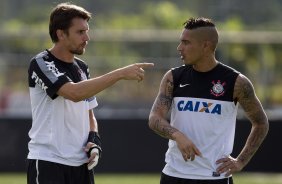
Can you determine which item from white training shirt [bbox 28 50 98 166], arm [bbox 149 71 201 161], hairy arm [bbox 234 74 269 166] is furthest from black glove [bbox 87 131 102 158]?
hairy arm [bbox 234 74 269 166]

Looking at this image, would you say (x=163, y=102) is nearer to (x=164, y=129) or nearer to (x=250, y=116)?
(x=164, y=129)

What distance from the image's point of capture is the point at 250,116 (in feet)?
25.7

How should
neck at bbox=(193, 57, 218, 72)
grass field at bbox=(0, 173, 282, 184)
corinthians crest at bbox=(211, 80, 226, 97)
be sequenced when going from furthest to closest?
grass field at bbox=(0, 173, 282, 184) → neck at bbox=(193, 57, 218, 72) → corinthians crest at bbox=(211, 80, 226, 97)

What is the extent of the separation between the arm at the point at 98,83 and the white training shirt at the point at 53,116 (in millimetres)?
108

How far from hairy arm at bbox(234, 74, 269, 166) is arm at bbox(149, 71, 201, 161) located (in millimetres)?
552

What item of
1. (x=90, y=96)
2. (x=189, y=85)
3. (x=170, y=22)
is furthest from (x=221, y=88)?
(x=170, y=22)

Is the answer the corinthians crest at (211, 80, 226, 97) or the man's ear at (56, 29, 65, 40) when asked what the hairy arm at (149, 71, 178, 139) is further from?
the man's ear at (56, 29, 65, 40)

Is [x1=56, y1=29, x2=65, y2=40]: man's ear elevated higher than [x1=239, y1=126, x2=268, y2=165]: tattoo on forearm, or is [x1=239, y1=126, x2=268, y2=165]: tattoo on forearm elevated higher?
[x1=56, y1=29, x2=65, y2=40]: man's ear

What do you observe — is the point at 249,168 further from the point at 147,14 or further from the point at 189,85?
the point at 147,14

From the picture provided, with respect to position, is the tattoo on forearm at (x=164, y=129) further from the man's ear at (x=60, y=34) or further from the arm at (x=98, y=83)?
the man's ear at (x=60, y=34)

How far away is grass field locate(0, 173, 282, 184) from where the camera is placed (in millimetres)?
15844

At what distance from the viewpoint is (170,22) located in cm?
2822

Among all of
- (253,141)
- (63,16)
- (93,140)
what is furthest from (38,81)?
(253,141)

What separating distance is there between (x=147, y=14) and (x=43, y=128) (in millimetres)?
19513
